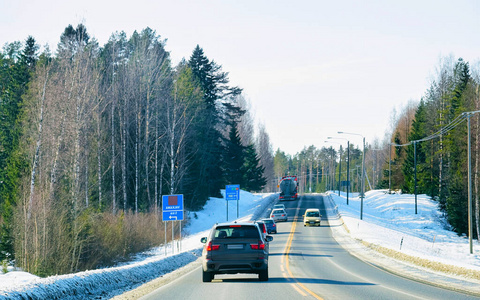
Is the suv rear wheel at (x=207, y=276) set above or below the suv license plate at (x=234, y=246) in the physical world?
below

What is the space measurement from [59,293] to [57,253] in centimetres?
1658

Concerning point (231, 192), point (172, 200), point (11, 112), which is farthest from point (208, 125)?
point (172, 200)

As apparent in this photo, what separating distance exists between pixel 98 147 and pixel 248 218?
22792 millimetres

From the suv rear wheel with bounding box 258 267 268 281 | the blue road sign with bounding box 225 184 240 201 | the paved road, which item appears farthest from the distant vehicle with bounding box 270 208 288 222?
the suv rear wheel with bounding box 258 267 268 281

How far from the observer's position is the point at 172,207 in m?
31.7

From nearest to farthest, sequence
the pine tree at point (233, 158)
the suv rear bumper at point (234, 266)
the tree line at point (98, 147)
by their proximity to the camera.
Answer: the suv rear bumper at point (234, 266) < the tree line at point (98, 147) < the pine tree at point (233, 158)

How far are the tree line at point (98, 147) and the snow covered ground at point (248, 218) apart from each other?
322cm

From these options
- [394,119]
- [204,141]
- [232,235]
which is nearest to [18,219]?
A: [232,235]

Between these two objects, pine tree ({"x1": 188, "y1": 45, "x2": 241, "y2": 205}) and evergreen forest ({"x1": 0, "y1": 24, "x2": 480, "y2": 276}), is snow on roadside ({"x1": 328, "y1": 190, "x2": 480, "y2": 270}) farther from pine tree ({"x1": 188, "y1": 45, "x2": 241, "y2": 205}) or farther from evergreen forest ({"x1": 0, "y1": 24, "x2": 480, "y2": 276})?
pine tree ({"x1": 188, "y1": 45, "x2": 241, "y2": 205})

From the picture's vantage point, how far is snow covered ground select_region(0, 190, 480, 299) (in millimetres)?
13398

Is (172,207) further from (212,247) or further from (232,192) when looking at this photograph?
(232,192)

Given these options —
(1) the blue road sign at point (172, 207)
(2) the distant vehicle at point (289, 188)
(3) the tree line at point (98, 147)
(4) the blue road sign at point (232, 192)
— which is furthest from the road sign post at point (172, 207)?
(2) the distant vehicle at point (289, 188)

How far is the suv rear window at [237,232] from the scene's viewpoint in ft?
54.5

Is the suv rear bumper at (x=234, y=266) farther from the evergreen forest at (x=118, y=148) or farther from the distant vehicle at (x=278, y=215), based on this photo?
the distant vehicle at (x=278, y=215)
